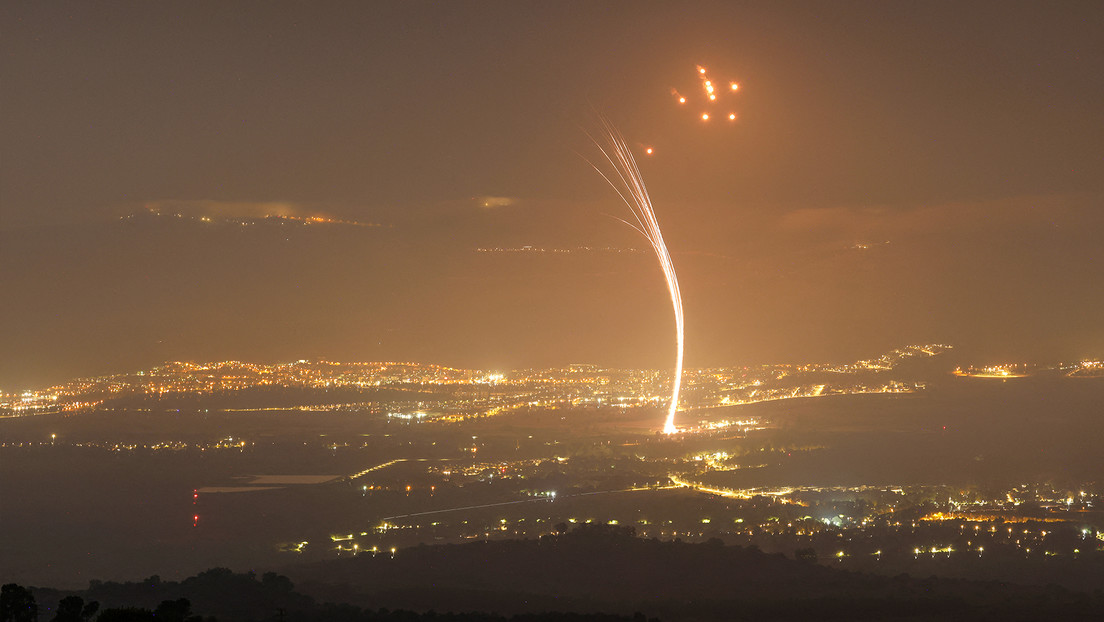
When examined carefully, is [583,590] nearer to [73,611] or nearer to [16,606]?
[73,611]

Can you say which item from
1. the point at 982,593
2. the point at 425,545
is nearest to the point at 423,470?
the point at 425,545

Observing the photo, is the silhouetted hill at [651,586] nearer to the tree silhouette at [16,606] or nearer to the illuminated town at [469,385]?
the tree silhouette at [16,606]

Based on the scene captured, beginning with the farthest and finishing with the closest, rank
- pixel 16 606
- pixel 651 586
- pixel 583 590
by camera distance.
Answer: pixel 651 586
pixel 583 590
pixel 16 606

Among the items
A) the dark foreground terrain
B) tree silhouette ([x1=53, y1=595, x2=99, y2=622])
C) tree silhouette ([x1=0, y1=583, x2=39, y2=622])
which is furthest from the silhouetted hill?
tree silhouette ([x1=0, y1=583, x2=39, y2=622])

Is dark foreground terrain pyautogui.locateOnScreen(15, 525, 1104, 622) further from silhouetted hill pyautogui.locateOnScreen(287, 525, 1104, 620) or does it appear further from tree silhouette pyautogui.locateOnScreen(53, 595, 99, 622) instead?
tree silhouette pyautogui.locateOnScreen(53, 595, 99, 622)

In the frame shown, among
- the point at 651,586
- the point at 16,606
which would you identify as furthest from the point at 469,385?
the point at 16,606

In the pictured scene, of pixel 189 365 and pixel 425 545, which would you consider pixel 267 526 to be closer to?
pixel 425 545

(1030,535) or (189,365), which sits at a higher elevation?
(189,365)

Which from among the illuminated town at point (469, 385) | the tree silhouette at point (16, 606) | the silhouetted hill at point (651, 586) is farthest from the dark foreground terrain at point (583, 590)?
the illuminated town at point (469, 385)
